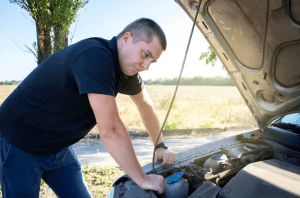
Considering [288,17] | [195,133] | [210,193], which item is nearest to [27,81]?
[210,193]

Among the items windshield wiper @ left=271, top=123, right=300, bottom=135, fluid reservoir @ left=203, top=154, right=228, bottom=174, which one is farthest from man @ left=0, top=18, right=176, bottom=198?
windshield wiper @ left=271, top=123, right=300, bottom=135

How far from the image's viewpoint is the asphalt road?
443cm

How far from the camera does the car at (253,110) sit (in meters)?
1.33

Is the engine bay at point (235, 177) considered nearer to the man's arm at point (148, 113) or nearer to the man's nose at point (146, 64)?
the man's arm at point (148, 113)

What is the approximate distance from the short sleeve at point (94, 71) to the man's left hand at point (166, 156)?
77 centimetres

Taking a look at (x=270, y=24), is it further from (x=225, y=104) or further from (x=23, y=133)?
(x=225, y=104)

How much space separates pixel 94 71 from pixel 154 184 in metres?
0.70

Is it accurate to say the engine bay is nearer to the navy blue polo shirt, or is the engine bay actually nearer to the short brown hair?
the navy blue polo shirt

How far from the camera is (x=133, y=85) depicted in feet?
5.90

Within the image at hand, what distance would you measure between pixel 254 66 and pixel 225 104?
381 inches

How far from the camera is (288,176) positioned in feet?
4.36

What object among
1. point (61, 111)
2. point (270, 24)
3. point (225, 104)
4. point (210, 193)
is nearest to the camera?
point (210, 193)

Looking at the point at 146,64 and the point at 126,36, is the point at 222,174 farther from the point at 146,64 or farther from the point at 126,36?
the point at 126,36

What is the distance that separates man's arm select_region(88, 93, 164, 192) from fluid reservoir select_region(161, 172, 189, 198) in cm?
13
